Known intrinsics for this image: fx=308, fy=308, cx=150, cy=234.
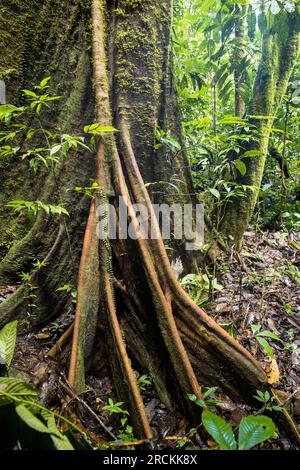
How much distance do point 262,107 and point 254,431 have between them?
343cm

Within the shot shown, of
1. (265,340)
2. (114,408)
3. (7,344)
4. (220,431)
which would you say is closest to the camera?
(220,431)

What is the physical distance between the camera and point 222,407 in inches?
73.7

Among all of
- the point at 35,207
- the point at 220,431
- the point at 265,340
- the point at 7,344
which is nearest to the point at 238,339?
the point at 265,340

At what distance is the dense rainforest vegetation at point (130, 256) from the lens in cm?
179

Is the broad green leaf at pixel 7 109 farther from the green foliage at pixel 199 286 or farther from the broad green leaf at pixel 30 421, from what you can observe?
the green foliage at pixel 199 286

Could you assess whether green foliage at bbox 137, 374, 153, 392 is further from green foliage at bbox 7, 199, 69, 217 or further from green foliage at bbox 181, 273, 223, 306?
green foliage at bbox 7, 199, 69, 217

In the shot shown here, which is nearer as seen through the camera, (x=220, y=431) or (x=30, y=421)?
(x=30, y=421)

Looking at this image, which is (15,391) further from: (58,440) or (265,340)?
(265,340)

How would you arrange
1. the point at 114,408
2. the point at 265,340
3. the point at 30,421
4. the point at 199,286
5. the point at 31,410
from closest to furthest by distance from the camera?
the point at 30,421
the point at 31,410
the point at 114,408
the point at 265,340
the point at 199,286

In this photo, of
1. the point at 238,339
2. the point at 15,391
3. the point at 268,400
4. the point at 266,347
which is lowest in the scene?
the point at 268,400

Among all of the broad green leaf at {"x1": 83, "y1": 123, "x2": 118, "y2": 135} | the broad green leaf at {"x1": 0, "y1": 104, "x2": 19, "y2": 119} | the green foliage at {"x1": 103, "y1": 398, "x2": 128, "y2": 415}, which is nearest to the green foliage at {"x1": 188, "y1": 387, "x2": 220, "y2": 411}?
the green foliage at {"x1": 103, "y1": 398, "x2": 128, "y2": 415}

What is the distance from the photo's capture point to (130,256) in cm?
216

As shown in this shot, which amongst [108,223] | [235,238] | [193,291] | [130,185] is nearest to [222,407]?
[193,291]

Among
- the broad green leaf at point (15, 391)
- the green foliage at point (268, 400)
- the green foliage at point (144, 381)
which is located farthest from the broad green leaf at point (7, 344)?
the green foliage at point (268, 400)
